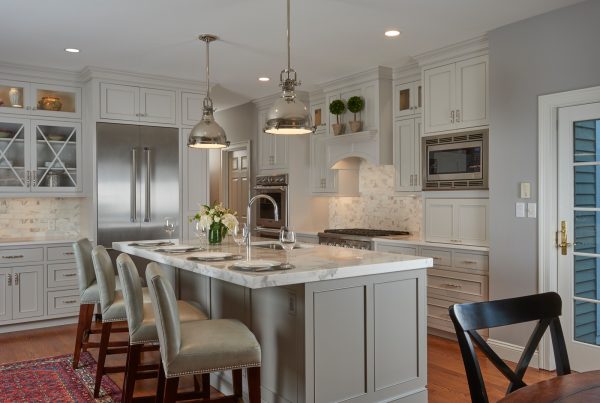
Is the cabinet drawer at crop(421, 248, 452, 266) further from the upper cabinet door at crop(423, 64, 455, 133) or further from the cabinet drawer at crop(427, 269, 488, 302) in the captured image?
the upper cabinet door at crop(423, 64, 455, 133)

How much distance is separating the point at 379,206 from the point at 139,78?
3.10m

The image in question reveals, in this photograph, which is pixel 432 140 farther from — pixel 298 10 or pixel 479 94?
pixel 298 10

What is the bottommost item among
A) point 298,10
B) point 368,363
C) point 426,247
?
point 368,363

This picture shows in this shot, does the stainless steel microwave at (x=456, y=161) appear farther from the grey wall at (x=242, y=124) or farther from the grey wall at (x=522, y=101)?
the grey wall at (x=242, y=124)

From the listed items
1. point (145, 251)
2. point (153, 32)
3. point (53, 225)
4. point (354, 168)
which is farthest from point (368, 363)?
point (53, 225)

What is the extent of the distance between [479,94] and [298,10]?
5.68ft

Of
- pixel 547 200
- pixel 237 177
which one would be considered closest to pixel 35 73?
pixel 237 177

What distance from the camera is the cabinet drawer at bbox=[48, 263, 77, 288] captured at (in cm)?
521

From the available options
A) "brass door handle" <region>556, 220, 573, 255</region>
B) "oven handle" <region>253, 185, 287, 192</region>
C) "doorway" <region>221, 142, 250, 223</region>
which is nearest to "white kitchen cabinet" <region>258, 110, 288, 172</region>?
"oven handle" <region>253, 185, 287, 192</region>

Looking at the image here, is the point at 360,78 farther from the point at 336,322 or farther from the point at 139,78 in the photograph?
the point at 336,322

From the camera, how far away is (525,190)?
3900 mm

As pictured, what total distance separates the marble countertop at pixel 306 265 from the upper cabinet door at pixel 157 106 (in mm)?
2534

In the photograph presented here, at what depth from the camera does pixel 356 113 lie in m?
5.65

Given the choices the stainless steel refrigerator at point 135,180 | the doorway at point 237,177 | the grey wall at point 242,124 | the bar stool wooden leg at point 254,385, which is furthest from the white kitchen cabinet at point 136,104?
the bar stool wooden leg at point 254,385
